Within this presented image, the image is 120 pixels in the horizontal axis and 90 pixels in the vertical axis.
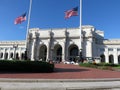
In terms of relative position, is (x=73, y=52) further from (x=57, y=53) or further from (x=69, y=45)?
(x=57, y=53)

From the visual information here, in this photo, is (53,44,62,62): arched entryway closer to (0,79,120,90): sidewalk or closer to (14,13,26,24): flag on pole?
(14,13,26,24): flag on pole

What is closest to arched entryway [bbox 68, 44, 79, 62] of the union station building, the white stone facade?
the union station building

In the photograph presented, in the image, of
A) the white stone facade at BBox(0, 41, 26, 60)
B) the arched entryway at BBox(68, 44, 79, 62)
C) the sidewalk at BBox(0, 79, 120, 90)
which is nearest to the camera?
the sidewalk at BBox(0, 79, 120, 90)

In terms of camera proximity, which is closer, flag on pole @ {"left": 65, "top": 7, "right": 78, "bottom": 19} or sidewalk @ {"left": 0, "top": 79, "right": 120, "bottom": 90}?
sidewalk @ {"left": 0, "top": 79, "right": 120, "bottom": 90}

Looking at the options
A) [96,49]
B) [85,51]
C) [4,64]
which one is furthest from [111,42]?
[4,64]

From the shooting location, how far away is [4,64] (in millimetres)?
16062

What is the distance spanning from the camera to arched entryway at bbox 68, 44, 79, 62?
241 feet

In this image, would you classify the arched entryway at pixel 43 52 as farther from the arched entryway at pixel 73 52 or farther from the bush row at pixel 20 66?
the bush row at pixel 20 66

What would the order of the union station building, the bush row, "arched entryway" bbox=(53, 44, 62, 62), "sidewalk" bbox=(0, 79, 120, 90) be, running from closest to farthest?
"sidewalk" bbox=(0, 79, 120, 90) < the bush row < the union station building < "arched entryway" bbox=(53, 44, 62, 62)

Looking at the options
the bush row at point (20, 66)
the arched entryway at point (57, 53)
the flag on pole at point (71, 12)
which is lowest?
the bush row at point (20, 66)

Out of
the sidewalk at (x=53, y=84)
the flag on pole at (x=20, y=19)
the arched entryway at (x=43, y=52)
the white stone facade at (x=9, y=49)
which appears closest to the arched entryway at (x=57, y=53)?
the arched entryway at (x=43, y=52)

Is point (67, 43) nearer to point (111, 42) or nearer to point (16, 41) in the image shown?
point (111, 42)

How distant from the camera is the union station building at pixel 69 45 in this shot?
6969cm

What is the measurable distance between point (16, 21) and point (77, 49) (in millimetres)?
40432
